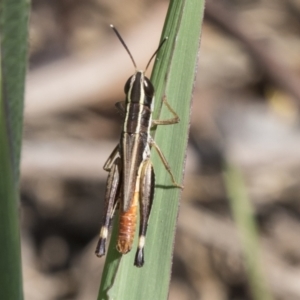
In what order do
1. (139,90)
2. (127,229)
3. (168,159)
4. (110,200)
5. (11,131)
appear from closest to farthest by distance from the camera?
1. (11,131)
2. (168,159)
3. (127,229)
4. (110,200)
5. (139,90)

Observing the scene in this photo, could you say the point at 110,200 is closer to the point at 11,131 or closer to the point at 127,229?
the point at 127,229

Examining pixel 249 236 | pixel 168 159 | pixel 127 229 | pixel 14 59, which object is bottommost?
pixel 249 236

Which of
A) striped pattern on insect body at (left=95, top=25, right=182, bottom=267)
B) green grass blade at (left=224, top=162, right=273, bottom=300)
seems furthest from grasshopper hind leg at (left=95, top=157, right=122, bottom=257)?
green grass blade at (left=224, top=162, right=273, bottom=300)

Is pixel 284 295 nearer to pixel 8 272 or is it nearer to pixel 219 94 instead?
pixel 219 94

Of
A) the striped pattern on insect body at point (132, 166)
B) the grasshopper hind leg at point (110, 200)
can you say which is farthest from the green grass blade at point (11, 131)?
the grasshopper hind leg at point (110, 200)

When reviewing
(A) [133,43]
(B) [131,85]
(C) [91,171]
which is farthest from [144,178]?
(A) [133,43]

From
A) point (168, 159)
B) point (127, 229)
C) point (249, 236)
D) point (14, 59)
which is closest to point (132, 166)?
point (127, 229)

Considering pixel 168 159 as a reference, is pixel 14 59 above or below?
above

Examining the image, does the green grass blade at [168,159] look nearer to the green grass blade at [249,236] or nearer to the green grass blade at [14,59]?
the green grass blade at [14,59]
